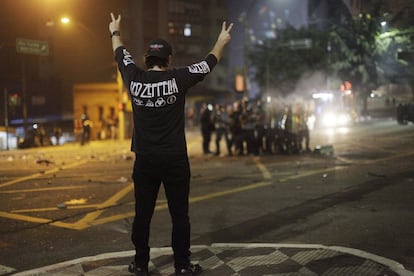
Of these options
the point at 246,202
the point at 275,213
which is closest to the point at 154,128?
the point at 275,213

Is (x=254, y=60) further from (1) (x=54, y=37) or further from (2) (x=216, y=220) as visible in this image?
(2) (x=216, y=220)

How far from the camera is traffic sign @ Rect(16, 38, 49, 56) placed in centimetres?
A: 2095

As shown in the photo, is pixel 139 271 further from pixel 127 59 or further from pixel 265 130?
pixel 265 130

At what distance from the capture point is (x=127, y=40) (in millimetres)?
31547

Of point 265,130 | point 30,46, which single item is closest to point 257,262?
point 265,130

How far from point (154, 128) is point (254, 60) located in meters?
51.2

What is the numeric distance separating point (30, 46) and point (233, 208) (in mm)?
16723

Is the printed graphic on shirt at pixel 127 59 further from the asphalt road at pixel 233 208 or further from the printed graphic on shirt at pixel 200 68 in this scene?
the asphalt road at pixel 233 208

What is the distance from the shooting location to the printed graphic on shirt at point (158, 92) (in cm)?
398

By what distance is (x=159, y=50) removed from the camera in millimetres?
4094

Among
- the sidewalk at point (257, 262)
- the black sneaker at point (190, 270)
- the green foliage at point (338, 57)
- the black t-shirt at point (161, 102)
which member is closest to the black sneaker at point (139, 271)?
the sidewalk at point (257, 262)

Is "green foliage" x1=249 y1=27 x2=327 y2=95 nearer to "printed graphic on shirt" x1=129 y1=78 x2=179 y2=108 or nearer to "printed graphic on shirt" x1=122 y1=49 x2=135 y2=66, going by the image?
"printed graphic on shirt" x1=122 y1=49 x2=135 y2=66

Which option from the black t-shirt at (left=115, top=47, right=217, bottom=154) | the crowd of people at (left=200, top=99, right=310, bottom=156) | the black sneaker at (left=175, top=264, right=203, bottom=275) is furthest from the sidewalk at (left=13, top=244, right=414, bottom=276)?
the crowd of people at (left=200, top=99, right=310, bottom=156)

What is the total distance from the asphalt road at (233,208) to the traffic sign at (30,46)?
29.8 ft
